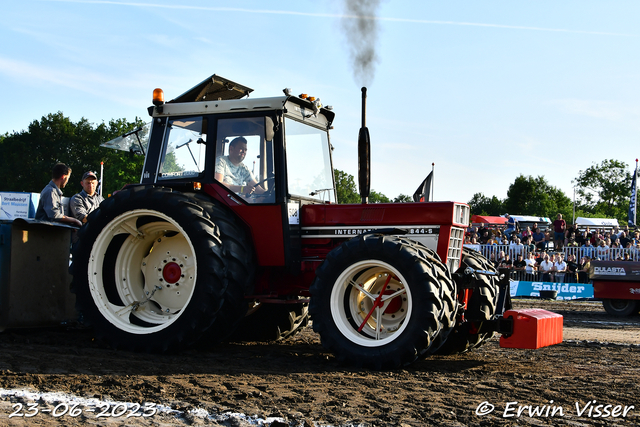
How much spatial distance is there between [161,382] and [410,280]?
213 cm

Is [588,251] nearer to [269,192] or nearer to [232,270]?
[269,192]

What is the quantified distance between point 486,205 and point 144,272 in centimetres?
8786

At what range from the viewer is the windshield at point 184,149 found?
6.64 metres

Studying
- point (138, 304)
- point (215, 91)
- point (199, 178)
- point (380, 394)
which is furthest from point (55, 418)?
point (215, 91)

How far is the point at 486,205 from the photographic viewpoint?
3578 inches

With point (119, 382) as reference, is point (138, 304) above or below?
above

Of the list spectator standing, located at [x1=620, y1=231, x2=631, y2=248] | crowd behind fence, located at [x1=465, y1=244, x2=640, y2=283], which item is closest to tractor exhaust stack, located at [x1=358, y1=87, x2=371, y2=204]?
crowd behind fence, located at [x1=465, y1=244, x2=640, y2=283]

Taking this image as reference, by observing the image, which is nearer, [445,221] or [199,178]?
[445,221]

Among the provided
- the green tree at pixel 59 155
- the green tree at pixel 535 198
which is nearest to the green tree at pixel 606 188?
the green tree at pixel 535 198

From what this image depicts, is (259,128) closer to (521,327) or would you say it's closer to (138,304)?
(138,304)

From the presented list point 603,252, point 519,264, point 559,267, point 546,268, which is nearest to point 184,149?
point 546,268

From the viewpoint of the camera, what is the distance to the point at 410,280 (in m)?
5.34

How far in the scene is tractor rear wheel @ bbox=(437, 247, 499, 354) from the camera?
608cm

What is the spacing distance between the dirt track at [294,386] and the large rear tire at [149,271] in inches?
11.1
